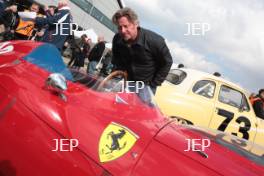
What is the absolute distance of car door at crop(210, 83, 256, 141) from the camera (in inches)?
300

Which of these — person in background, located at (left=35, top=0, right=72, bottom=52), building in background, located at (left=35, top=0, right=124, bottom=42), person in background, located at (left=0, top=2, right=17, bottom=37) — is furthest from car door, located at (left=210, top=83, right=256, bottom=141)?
building in background, located at (left=35, top=0, right=124, bottom=42)

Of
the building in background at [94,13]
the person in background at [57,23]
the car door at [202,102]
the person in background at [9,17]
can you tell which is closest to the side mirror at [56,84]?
the person in background at [57,23]

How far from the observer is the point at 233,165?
218cm

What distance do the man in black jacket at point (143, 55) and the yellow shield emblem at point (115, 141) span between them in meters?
1.97

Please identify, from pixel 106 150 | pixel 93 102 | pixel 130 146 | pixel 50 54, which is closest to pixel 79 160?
pixel 106 150

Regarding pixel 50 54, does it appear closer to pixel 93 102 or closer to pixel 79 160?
pixel 93 102

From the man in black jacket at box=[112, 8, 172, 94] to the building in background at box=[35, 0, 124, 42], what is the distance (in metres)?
26.6

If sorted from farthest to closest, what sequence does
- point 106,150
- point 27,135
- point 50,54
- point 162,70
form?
point 162,70
point 50,54
point 27,135
point 106,150

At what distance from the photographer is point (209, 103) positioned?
760cm

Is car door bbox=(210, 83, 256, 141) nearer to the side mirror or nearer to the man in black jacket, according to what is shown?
the man in black jacket

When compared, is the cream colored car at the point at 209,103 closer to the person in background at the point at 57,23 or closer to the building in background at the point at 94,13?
the person in background at the point at 57,23

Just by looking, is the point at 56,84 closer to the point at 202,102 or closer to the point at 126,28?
the point at 126,28

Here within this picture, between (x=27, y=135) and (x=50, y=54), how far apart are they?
1.01 m

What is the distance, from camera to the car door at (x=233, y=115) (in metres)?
7.63
